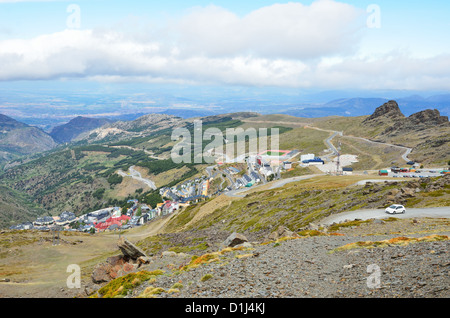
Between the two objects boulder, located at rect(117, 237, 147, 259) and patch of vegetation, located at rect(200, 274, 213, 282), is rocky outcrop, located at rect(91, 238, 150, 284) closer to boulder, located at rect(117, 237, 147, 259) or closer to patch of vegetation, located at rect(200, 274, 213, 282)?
boulder, located at rect(117, 237, 147, 259)

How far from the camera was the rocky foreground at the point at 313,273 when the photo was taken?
45.8ft

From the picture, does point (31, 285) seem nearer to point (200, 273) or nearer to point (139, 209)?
point (200, 273)

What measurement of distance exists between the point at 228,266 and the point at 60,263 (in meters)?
61.0

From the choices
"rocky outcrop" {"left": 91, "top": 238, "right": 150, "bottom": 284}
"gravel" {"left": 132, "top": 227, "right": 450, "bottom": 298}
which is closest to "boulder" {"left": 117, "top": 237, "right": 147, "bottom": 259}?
"rocky outcrop" {"left": 91, "top": 238, "right": 150, "bottom": 284}

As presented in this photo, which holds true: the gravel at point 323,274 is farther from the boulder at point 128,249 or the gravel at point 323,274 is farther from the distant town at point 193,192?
the distant town at point 193,192

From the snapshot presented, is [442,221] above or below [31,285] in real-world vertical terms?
above

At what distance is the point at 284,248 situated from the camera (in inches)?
960

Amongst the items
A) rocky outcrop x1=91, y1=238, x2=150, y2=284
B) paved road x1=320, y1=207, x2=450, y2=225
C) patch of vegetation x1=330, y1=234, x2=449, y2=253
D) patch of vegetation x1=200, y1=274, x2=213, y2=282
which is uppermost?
patch of vegetation x1=330, y1=234, x2=449, y2=253

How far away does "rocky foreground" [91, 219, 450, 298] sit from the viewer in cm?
1395

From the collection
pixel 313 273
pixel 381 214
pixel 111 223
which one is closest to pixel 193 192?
pixel 111 223

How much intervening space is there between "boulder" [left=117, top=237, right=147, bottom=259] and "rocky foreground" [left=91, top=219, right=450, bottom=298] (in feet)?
19.9

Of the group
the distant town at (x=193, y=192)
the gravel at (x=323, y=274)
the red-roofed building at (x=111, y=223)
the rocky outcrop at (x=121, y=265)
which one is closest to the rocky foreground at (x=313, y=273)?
Result: the gravel at (x=323, y=274)

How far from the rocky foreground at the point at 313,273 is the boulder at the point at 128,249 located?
239 inches
